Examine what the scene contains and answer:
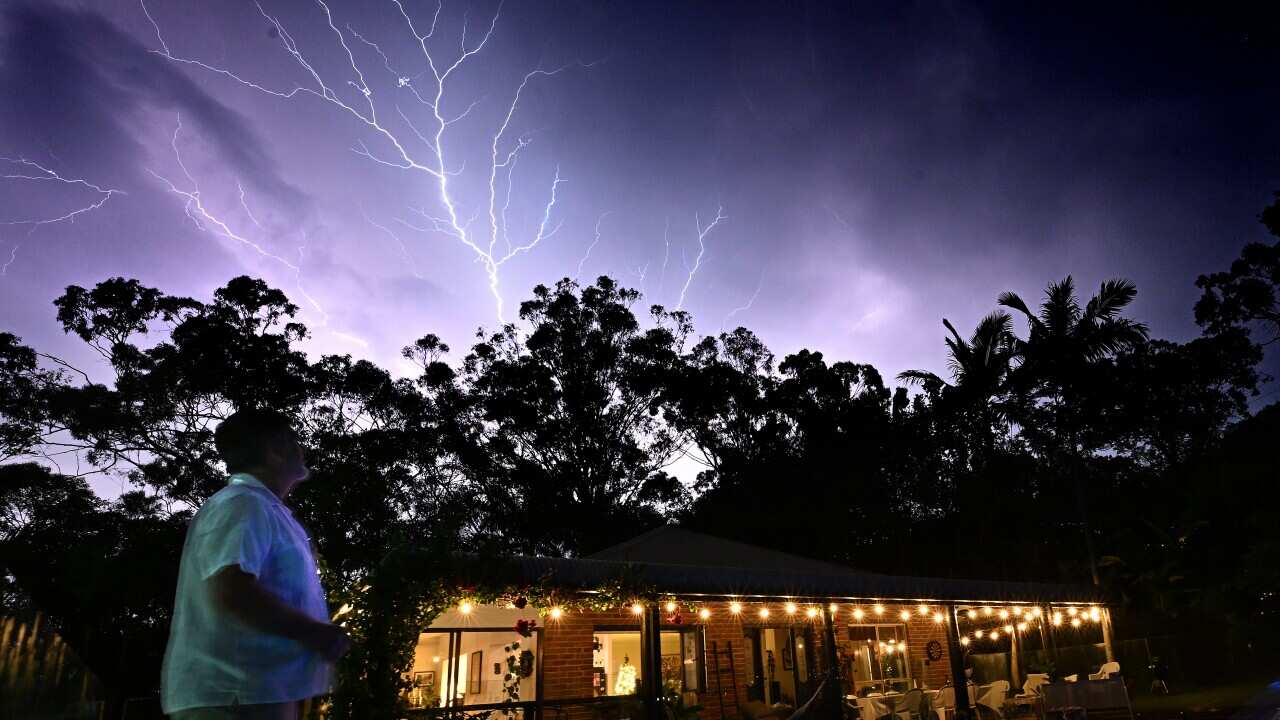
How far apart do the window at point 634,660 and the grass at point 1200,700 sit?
21.4 feet

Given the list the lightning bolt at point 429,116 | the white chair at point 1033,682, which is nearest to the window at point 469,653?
the white chair at point 1033,682

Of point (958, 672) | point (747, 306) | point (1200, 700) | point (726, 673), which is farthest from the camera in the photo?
point (747, 306)

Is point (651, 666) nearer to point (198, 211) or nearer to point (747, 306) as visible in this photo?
point (198, 211)

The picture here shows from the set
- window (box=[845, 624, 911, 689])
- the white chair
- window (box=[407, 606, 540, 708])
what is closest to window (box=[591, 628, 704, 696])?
window (box=[407, 606, 540, 708])

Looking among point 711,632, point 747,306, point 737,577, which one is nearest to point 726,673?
point 711,632

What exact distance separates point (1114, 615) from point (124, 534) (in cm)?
2248

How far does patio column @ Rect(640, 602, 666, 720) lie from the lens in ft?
22.9

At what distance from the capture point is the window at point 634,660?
36.4 feet

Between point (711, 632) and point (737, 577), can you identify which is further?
point (711, 632)

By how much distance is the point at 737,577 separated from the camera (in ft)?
28.9

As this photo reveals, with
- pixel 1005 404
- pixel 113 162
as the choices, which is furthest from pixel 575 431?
pixel 113 162

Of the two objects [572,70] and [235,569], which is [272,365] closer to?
[572,70]

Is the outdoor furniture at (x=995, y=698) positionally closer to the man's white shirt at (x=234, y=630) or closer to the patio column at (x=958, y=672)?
the patio column at (x=958, y=672)

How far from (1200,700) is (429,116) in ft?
56.3
